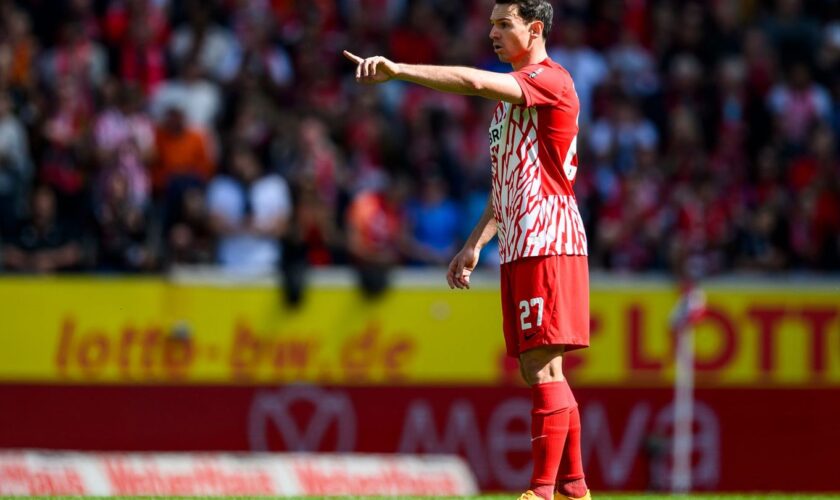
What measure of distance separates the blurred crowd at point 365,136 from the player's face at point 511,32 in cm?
803

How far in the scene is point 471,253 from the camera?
744cm

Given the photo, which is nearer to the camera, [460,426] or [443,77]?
[443,77]

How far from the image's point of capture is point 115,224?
14.8 metres

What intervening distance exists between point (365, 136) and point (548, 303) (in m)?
9.66

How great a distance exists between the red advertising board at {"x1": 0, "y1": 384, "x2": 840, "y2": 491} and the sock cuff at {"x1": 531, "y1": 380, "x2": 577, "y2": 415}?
8075 millimetres

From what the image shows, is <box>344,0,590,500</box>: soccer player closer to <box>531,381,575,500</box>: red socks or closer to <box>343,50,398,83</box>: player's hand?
<box>531,381,575,500</box>: red socks

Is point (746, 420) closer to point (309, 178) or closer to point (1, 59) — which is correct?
point (309, 178)

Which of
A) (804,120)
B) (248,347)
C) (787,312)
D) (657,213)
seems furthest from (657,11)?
(248,347)

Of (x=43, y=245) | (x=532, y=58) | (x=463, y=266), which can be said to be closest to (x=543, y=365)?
(x=463, y=266)

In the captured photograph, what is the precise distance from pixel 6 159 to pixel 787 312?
800 cm

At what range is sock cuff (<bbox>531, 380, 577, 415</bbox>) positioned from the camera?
694 cm

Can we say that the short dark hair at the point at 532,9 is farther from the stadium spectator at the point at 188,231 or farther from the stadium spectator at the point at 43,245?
the stadium spectator at the point at 43,245

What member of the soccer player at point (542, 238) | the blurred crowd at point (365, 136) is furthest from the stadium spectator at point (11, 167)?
the soccer player at point (542, 238)

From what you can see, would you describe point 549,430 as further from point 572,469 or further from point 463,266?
point 463,266
